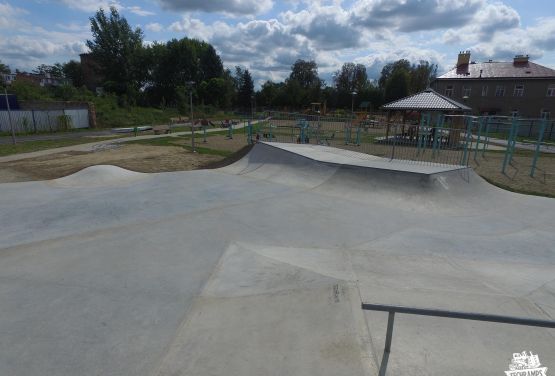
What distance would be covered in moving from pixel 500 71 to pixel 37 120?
2346 inches

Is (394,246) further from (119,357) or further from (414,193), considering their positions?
(119,357)

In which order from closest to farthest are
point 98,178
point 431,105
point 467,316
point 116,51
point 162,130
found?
point 467,316 → point 98,178 → point 431,105 → point 162,130 → point 116,51

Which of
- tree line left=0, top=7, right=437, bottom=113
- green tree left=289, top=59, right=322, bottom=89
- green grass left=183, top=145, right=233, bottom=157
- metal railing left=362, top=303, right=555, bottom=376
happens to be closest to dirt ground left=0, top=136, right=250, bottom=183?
green grass left=183, top=145, right=233, bottom=157

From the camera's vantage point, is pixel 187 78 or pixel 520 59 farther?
pixel 187 78

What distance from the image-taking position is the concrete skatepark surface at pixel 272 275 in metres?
3.37

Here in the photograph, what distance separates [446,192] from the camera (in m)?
9.63

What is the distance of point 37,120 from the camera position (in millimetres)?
30859

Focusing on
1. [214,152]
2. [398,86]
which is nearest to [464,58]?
[398,86]

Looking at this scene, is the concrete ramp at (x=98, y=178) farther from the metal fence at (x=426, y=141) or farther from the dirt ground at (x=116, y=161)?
the metal fence at (x=426, y=141)

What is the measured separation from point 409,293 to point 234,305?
248cm

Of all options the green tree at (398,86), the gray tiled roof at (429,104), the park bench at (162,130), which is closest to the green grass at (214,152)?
the park bench at (162,130)

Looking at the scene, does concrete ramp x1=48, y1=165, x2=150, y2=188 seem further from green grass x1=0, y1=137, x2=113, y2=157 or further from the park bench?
the park bench

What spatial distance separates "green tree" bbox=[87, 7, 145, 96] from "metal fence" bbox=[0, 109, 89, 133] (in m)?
30.2

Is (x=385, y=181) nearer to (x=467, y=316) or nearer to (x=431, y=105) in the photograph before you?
(x=467, y=316)
